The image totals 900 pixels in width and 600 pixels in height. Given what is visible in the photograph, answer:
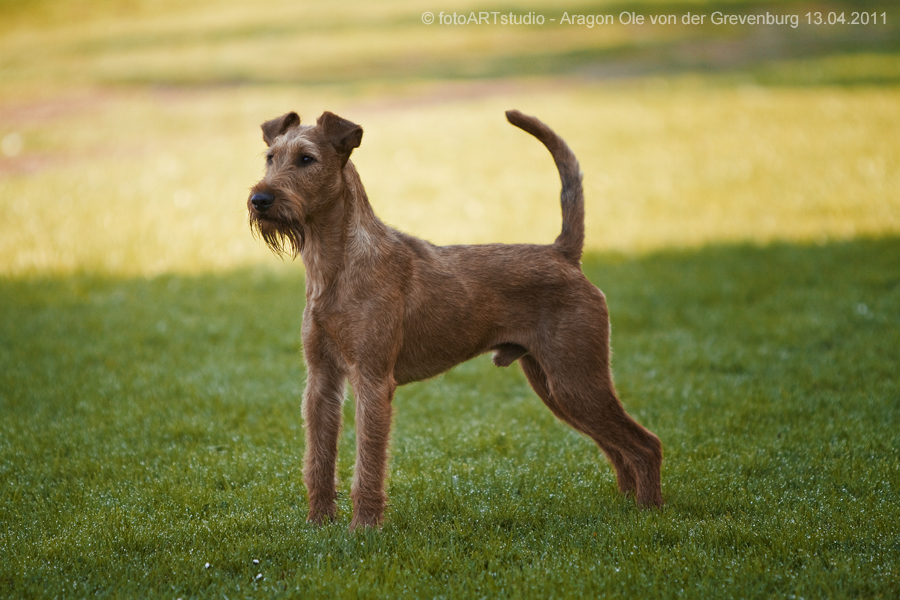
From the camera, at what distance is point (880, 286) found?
8.98 meters

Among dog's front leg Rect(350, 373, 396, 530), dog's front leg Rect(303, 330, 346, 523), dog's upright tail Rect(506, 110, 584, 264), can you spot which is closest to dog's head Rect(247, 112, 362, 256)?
dog's front leg Rect(303, 330, 346, 523)

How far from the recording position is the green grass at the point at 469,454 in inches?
151

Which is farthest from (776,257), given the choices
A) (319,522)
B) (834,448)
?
(319,522)

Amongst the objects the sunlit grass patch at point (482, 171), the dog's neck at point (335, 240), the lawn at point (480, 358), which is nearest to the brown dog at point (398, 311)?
the dog's neck at point (335, 240)

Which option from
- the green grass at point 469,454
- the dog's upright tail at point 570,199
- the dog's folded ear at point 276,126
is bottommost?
the green grass at point 469,454

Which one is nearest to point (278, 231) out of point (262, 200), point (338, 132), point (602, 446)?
point (262, 200)

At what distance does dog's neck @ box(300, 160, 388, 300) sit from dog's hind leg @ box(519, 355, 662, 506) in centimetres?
134

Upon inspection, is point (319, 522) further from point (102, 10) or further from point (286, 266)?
point (102, 10)

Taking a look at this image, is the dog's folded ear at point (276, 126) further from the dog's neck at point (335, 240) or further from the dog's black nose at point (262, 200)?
the dog's black nose at point (262, 200)

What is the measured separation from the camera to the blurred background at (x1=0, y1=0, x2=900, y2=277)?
11.5 metres

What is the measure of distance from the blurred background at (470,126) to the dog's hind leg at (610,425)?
21.2 ft

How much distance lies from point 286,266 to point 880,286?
24.3 ft

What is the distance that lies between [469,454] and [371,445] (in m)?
1.66

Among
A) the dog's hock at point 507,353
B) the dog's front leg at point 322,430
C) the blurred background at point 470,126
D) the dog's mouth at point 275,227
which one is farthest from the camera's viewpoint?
the blurred background at point 470,126
